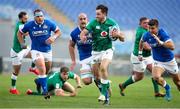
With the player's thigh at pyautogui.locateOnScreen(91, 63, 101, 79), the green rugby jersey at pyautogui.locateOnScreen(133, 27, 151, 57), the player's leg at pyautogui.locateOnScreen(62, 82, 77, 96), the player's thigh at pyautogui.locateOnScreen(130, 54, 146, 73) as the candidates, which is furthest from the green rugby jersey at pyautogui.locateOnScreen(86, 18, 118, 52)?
the player's thigh at pyautogui.locateOnScreen(130, 54, 146, 73)

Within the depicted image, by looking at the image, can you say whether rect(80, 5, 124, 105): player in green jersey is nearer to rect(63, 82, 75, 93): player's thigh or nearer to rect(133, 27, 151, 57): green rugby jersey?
rect(63, 82, 75, 93): player's thigh

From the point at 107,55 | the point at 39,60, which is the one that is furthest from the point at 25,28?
the point at 107,55

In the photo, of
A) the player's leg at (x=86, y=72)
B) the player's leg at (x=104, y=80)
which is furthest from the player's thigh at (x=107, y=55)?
the player's leg at (x=86, y=72)

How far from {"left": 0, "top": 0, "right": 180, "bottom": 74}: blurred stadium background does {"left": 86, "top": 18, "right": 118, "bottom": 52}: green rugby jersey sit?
19.8 metres

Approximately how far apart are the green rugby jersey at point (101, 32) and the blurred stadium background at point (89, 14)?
64.9 feet

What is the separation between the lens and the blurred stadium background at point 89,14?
3522 centimetres

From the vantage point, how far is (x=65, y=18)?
37.0 meters

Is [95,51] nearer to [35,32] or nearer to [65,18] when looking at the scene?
[35,32]

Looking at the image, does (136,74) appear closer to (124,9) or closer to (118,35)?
(118,35)

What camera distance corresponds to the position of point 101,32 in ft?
48.7

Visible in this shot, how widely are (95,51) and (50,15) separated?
72.4ft

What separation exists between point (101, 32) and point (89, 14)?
897 inches

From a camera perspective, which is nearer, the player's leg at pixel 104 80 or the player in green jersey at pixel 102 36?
the player's leg at pixel 104 80

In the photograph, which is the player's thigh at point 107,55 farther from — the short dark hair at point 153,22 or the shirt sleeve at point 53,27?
the shirt sleeve at point 53,27
